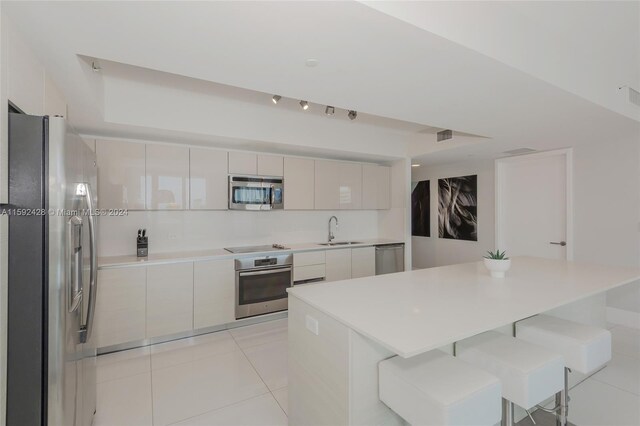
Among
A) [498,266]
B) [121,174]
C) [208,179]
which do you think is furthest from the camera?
[208,179]

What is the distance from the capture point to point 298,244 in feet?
14.7

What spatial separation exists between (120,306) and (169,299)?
43cm

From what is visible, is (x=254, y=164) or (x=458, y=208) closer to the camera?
(x=254, y=164)

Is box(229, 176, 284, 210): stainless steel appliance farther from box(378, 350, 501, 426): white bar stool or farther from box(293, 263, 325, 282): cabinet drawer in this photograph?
box(378, 350, 501, 426): white bar stool

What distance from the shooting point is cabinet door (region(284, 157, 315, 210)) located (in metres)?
4.13

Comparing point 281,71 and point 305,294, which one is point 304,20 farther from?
point 305,294

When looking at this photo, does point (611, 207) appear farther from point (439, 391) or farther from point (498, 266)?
point (439, 391)

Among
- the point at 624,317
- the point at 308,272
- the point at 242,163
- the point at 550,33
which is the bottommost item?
the point at 624,317

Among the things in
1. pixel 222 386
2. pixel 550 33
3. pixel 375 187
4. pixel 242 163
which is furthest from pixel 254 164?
pixel 550 33

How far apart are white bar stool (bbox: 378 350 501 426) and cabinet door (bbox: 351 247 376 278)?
2966 millimetres

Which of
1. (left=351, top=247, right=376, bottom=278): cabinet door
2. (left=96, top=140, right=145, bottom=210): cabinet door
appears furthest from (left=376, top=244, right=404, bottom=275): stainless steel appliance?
(left=96, top=140, right=145, bottom=210): cabinet door

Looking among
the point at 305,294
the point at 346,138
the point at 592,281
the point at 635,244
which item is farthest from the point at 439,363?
the point at 635,244

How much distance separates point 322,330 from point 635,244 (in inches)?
163

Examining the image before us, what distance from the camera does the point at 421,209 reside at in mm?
6281
